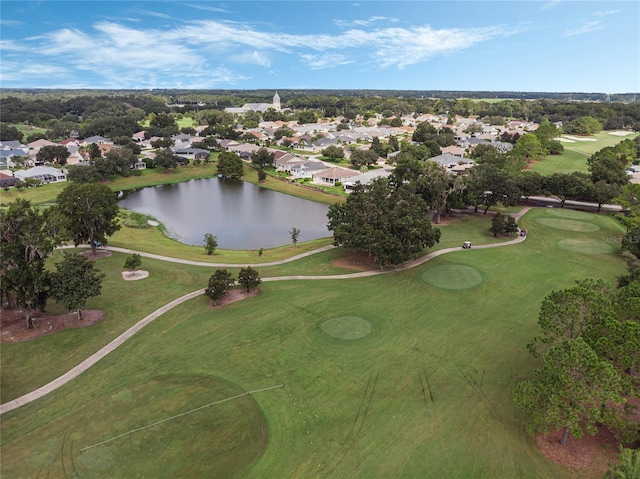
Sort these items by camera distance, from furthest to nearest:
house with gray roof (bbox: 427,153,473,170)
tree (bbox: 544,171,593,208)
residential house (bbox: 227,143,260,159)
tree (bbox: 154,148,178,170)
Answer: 1. residential house (bbox: 227,143,260,159)
2. tree (bbox: 154,148,178,170)
3. house with gray roof (bbox: 427,153,473,170)
4. tree (bbox: 544,171,593,208)

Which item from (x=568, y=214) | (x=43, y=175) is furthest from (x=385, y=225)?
(x=43, y=175)

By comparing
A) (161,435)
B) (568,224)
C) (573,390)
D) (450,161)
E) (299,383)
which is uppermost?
(450,161)

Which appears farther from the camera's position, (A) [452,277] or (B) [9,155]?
(B) [9,155]

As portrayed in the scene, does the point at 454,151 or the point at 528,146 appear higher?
the point at 528,146

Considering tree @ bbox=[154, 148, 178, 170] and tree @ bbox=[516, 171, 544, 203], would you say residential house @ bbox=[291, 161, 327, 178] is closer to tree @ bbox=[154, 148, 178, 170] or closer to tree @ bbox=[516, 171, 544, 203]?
tree @ bbox=[154, 148, 178, 170]

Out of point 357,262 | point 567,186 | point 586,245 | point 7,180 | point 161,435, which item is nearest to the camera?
point 161,435

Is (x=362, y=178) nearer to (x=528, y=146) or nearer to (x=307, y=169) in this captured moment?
(x=307, y=169)

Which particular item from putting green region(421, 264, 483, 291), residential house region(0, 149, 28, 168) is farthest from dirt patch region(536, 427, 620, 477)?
residential house region(0, 149, 28, 168)
